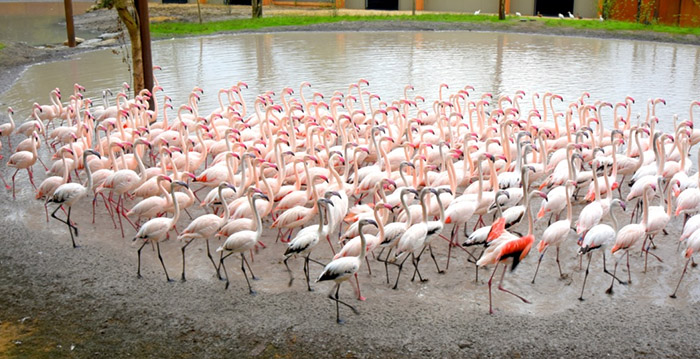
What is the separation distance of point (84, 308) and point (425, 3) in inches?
1252

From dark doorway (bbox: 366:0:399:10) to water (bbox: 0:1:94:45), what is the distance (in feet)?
51.0

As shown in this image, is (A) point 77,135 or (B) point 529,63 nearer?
(A) point 77,135

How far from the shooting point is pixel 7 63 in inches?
781

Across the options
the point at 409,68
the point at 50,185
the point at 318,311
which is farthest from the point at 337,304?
the point at 409,68

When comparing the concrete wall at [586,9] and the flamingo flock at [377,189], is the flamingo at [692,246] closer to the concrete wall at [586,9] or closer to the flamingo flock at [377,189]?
the flamingo flock at [377,189]

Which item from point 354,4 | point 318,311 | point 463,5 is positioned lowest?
point 318,311

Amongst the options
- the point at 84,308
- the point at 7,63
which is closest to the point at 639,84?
the point at 84,308

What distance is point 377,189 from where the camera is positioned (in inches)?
327

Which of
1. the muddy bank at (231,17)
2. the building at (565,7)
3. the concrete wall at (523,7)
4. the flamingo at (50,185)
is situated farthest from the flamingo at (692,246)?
the concrete wall at (523,7)

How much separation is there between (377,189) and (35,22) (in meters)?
30.9

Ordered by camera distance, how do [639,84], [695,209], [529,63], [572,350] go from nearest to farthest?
[572,350] → [695,209] → [639,84] → [529,63]

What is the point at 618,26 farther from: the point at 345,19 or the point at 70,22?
the point at 70,22

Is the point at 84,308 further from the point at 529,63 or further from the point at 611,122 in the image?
the point at 529,63

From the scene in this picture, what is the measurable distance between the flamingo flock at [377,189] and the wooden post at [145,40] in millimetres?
1346
